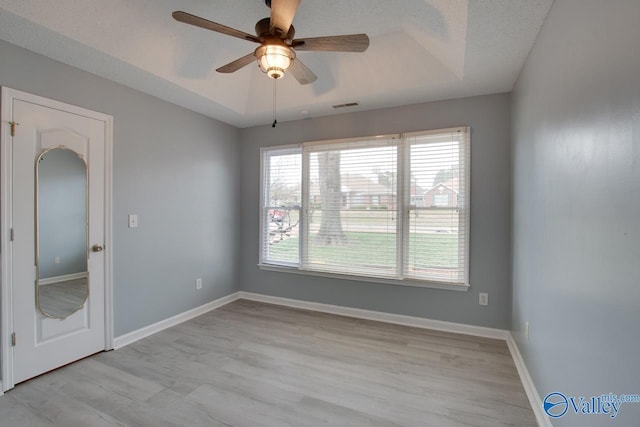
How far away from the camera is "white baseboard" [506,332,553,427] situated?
1794mm

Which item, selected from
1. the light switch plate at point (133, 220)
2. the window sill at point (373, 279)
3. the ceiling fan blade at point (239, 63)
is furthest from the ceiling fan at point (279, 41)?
the window sill at point (373, 279)

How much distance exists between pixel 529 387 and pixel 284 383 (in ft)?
5.90

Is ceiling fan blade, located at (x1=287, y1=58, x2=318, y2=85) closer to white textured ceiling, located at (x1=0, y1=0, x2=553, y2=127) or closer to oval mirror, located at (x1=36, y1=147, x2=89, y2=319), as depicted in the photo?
white textured ceiling, located at (x1=0, y1=0, x2=553, y2=127)

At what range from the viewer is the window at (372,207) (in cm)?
321

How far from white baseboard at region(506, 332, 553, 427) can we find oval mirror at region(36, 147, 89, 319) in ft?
11.9

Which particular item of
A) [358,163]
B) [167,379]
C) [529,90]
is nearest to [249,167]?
[358,163]

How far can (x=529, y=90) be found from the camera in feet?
7.32

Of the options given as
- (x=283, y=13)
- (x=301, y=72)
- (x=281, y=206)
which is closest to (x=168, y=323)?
(x=281, y=206)

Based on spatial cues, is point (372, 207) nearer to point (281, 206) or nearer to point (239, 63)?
point (281, 206)

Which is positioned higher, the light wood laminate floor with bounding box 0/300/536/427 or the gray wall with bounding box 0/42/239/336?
the gray wall with bounding box 0/42/239/336

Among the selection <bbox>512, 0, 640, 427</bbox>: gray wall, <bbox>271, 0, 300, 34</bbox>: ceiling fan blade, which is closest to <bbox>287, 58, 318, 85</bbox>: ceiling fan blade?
<bbox>271, 0, 300, 34</bbox>: ceiling fan blade

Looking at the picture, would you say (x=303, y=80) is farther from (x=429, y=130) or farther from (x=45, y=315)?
(x=45, y=315)

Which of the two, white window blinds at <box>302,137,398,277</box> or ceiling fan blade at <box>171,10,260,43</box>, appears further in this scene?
white window blinds at <box>302,137,398,277</box>

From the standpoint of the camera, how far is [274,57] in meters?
1.82
